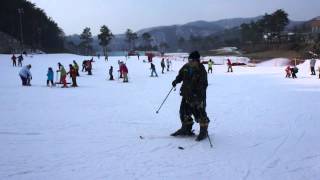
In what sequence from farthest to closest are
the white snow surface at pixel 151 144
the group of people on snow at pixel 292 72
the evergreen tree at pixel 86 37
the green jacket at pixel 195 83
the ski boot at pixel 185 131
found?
the evergreen tree at pixel 86 37
the group of people on snow at pixel 292 72
the ski boot at pixel 185 131
the green jacket at pixel 195 83
the white snow surface at pixel 151 144

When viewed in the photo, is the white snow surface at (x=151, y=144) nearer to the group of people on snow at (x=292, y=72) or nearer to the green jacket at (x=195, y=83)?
the green jacket at (x=195, y=83)

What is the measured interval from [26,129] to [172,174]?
4.69 meters

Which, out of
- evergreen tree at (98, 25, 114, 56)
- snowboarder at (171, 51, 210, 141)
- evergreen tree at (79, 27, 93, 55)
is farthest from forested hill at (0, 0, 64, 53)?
snowboarder at (171, 51, 210, 141)

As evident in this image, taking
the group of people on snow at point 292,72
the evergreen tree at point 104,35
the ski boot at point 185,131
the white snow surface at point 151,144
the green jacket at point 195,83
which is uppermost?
the evergreen tree at point 104,35

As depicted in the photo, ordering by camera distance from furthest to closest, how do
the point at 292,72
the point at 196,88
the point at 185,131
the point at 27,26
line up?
the point at 27,26 < the point at 292,72 < the point at 185,131 < the point at 196,88

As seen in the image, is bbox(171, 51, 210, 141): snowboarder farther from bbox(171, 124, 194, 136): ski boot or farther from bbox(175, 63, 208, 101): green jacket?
bbox(171, 124, 194, 136): ski boot

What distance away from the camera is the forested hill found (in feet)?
301

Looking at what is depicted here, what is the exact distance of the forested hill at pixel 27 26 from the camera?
91.7 meters

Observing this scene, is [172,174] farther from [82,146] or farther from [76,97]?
[76,97]

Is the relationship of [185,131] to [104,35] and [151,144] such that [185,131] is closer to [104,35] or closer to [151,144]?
[151,144]

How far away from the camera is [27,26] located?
3814 inches

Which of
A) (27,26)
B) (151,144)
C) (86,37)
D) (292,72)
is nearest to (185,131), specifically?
(151,144)

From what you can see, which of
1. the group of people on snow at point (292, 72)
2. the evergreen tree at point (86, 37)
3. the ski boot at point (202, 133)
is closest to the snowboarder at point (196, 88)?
the ski boot at point (202, 133)

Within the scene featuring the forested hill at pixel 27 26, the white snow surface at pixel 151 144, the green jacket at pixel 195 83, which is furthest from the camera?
the forested hill at pixel 27 26
